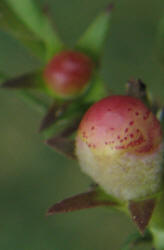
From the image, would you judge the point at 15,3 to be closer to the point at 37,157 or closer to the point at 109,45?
the point at 109,45

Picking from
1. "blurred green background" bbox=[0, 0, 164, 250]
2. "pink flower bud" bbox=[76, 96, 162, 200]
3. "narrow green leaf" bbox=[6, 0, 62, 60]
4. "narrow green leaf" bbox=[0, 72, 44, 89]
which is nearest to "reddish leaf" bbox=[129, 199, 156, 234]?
"pink flower bud" bbox=[76, 96, 162, 200]

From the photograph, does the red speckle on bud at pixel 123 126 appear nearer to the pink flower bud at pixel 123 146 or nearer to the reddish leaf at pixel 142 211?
the pink flower bud at pixel 123 146

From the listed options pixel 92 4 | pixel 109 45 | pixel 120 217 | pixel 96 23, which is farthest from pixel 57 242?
pixel 96 23

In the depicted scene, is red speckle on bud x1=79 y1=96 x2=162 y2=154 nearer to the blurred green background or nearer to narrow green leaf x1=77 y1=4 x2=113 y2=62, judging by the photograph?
narrow green leaf x1=77 y1=4 x2=113 y2=62

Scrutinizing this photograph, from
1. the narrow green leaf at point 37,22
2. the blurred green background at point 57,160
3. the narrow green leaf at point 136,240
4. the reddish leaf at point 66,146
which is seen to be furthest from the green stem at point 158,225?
the blurred green background at point 57,160

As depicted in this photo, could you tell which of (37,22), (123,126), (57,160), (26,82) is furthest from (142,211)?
(57,160)

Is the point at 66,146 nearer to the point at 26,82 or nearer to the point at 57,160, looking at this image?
the point at 26,82
